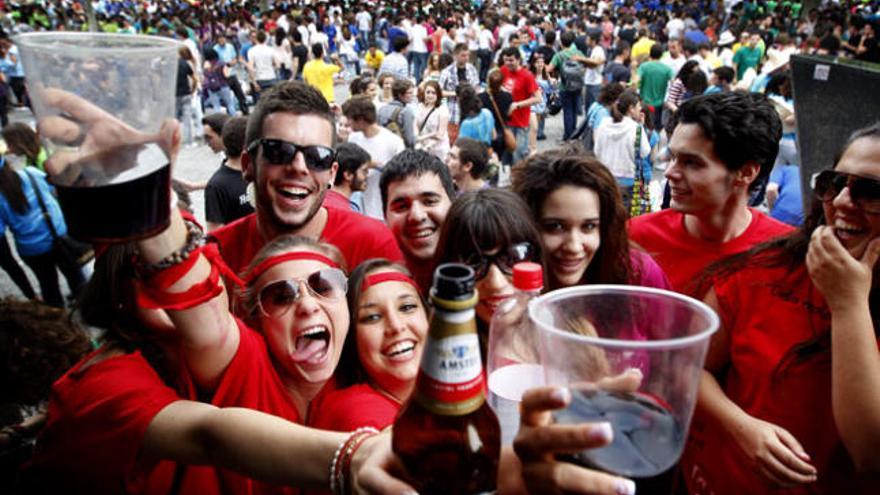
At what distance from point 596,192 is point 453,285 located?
173 cm

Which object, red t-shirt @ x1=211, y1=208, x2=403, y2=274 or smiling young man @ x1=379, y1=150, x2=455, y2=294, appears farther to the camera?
smiling young man @ x1=379, y1=150, x2=455, y2=294

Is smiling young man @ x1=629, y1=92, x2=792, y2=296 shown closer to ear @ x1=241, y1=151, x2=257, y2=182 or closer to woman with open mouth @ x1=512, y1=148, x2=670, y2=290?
woman with open mouth @ x1=512, y1=148, x2=670, y2=290

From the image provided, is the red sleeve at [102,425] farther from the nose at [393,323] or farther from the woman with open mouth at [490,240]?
the woman with open mouth at [490,240]

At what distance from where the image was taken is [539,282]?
1358mm

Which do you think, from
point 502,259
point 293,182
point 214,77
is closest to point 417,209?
point 293,182

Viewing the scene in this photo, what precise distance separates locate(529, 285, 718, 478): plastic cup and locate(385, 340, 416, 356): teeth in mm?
780

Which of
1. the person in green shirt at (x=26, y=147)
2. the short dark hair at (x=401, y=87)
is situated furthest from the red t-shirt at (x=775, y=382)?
the short dark hair at (x=401, y=87)

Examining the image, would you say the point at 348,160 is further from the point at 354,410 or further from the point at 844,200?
the point at 844,200

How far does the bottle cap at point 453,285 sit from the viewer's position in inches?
37.4

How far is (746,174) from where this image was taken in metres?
2.99

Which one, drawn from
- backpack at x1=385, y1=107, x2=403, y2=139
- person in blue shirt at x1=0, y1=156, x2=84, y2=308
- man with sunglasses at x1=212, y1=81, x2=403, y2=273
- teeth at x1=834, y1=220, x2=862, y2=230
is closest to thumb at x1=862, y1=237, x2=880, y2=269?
teeth at x1=834, y1=220, x2=862, y2=230

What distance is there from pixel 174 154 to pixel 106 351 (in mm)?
724

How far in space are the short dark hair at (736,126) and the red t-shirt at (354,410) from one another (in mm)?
2151

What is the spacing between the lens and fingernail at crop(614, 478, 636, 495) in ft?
3.09
